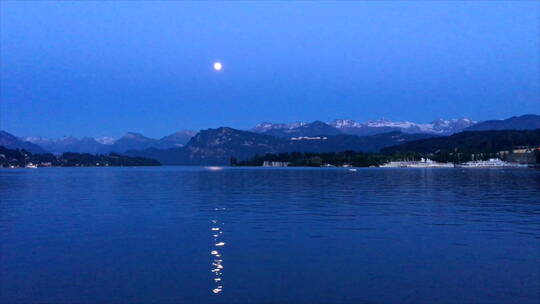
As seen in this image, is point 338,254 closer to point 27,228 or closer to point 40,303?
point 40,303

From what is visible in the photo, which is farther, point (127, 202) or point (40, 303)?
point (127, 202)

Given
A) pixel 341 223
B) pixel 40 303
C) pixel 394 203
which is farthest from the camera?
pixel 394 203

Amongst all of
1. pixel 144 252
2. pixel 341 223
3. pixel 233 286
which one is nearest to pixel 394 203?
pixel 341 223

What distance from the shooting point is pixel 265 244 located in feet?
101

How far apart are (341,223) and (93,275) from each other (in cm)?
2245

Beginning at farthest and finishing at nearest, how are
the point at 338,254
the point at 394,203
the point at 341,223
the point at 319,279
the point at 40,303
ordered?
the point at 394,203 < the point at 341,223 < the point at 338,254 < the point at 319,279 < the point at 40,303

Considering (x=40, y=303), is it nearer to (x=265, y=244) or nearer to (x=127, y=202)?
(x=265, y=244)

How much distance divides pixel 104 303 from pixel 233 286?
5.10 meters

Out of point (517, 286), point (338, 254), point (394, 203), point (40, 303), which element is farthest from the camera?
point (394, 203)

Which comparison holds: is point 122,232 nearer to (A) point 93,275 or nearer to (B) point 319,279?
(A) point 93,275

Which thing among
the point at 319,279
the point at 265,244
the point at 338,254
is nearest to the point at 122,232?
the point at 265,244

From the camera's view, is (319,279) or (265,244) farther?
(265,244)

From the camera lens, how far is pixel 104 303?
18641mm

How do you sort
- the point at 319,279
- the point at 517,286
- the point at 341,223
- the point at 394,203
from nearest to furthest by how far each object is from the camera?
1. the point at 517,286
2. the point at 319,279
3. the point at 341,223
4. the point at 394,203
